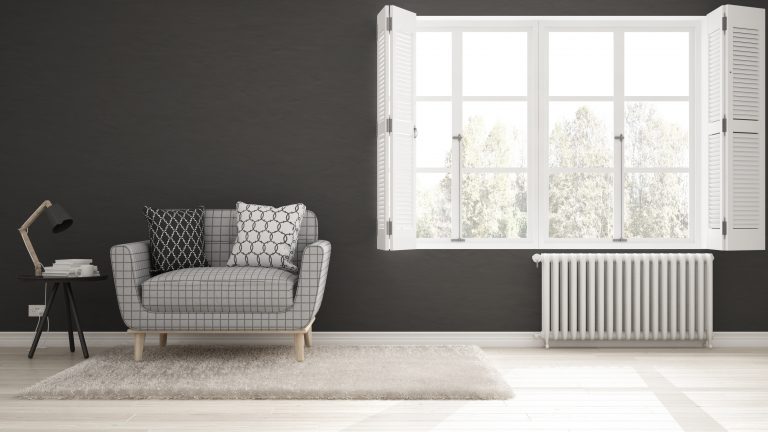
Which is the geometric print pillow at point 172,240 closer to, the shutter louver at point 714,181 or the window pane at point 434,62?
the window pane at point 434,62

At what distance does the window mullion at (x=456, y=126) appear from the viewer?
14.8 ft

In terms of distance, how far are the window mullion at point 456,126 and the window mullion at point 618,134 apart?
3.71ft

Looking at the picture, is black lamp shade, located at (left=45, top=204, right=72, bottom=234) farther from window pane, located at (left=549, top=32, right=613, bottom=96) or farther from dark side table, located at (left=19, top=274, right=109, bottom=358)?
window pane, located at (left=549, top=32, right=613, bottom=96)

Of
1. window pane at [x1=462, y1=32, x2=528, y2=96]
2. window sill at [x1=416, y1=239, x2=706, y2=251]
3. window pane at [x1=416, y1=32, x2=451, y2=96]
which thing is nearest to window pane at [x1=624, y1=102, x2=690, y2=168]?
window sill at [x1=416, y1=239, x2=706, y2=251]

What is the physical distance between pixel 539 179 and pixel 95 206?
3.22 m

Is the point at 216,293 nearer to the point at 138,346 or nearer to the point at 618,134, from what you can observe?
the point at 138,346

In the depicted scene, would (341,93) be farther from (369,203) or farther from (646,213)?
(646,213)

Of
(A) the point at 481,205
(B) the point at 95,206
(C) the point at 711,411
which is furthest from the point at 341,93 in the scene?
(C) the point at 711,411

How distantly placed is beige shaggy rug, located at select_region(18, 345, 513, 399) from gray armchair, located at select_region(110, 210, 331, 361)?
230 mm

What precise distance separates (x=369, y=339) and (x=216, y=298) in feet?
4.07

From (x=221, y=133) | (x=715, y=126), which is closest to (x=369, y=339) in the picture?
(x=221, y=133)

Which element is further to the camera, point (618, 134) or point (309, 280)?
point (618, 134)

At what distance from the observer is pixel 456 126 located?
454cm

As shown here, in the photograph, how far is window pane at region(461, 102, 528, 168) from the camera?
4.54 m
